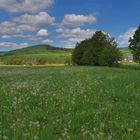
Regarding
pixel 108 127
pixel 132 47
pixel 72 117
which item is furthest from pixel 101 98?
pixel 132 47

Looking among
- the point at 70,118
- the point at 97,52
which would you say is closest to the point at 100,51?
the point at 97,52

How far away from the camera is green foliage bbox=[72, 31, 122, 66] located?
111562mm

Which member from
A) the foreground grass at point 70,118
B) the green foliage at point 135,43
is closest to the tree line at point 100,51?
the green foliage at point 135,43

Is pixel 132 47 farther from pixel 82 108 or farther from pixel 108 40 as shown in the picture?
pixel 82 108

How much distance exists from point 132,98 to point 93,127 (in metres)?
5.94

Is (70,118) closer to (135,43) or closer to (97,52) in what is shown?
(135,43)

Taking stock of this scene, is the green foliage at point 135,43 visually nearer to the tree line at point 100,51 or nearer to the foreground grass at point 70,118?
the tree line at point 100,51

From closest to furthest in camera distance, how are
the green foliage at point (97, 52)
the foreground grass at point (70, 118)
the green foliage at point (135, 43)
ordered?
the foreground grass at point (70, 118), the green foliage at point (135, 43), the green foliage at point (97, 52)

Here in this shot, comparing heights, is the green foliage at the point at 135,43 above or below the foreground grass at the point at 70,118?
above

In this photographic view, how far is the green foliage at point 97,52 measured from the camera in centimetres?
11156

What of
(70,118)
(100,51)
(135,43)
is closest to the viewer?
(70,118)

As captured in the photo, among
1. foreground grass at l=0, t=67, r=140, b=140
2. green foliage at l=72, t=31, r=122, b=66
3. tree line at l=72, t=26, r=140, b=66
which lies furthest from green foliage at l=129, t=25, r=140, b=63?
foreground grass at l=0, t=67, r=140, b=140

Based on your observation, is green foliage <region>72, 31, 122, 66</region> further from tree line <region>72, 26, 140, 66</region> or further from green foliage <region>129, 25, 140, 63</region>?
green foliage <region>129, 25, 140, 63</region>

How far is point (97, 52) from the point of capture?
116 metres
